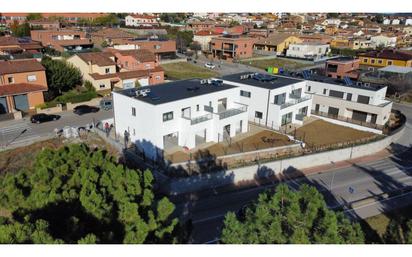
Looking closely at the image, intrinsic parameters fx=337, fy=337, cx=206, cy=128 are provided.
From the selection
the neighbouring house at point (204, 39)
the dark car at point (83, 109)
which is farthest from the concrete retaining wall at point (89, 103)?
the neighbouring house at point (204, 39)

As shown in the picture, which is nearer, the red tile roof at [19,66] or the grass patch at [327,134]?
the grass patch at [327,134]

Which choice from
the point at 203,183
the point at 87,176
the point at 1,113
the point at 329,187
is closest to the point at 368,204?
the point at 329,187

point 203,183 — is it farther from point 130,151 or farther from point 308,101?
point 308,101

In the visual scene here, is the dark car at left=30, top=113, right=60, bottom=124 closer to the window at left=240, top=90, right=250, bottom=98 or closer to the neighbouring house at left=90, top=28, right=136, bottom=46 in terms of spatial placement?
the window at left=240, top=90, right=250, bottom=98

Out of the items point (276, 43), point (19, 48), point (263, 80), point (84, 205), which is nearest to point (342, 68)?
point (263, 80)

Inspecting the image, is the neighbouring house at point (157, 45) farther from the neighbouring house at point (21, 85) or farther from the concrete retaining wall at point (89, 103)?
the neighbouring house at point (21, 85)

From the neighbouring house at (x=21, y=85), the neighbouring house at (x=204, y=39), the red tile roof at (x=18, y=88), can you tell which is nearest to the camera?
the red tile roof at (x=18, y=88)

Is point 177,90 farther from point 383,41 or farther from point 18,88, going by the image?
point 383,41
